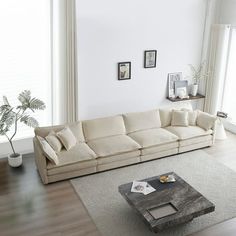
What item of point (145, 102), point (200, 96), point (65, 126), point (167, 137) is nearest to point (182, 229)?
point (167, 137)

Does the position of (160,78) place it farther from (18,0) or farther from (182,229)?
(182,229)

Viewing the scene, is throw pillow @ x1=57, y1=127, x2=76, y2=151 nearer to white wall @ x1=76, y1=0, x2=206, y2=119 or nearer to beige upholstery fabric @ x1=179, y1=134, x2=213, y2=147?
white wall @ x1=76, y1=0, x2=206, y2=119

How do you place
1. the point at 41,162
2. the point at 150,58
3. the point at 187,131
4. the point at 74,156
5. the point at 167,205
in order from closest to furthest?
the point at 167,205
the point at 41,162
the point at 74,156
the point at 187,131
the point at 150,58

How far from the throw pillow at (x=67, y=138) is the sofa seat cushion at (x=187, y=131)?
2080 mm

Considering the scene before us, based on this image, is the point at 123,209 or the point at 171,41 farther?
the point at 171,41

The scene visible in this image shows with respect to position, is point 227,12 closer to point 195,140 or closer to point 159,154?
point 195,140

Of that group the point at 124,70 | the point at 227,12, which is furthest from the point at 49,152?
the point at 227,12

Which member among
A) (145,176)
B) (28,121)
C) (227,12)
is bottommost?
(145,176)

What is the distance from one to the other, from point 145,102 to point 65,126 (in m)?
2.22

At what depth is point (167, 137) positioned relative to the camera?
6.24 metres

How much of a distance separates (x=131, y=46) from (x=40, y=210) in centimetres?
380

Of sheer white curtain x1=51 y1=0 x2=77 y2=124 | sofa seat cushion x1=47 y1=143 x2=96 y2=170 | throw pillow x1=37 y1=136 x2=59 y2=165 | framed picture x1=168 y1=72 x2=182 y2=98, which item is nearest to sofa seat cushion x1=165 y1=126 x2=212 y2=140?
framed picture x1=168 y1=72 x2=182 y2=98

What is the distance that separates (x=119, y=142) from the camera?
5930 millimetres

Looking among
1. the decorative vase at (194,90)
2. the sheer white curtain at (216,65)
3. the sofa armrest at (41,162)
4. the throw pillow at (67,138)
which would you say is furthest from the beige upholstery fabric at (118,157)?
the sheer white curtain at (216,65)
